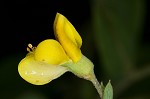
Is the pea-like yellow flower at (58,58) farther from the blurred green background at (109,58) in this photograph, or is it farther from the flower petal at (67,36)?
the blurred green background at (109,58)

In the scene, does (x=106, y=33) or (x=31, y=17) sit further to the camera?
(x=31, y=17)

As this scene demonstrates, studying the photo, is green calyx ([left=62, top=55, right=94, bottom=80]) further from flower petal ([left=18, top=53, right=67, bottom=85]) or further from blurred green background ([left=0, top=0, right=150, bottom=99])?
blurred green background ([left=0, top=0, right=150, bottom=99])

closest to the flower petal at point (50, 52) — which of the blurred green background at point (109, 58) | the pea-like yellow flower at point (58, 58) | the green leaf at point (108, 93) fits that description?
the pea-like yellow flower at point (58, 58)

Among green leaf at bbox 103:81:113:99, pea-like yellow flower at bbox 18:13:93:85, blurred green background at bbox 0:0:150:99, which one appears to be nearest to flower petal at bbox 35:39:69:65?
pea-like yellow flower at bbox 18:13:93:85

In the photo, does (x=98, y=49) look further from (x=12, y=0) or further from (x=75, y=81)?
(x=12, y=0)

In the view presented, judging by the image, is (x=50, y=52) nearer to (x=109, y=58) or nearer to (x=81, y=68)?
(x=81, y=68)

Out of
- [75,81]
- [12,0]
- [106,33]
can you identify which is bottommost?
[75,81]

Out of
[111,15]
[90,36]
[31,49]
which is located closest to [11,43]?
[90,36]
